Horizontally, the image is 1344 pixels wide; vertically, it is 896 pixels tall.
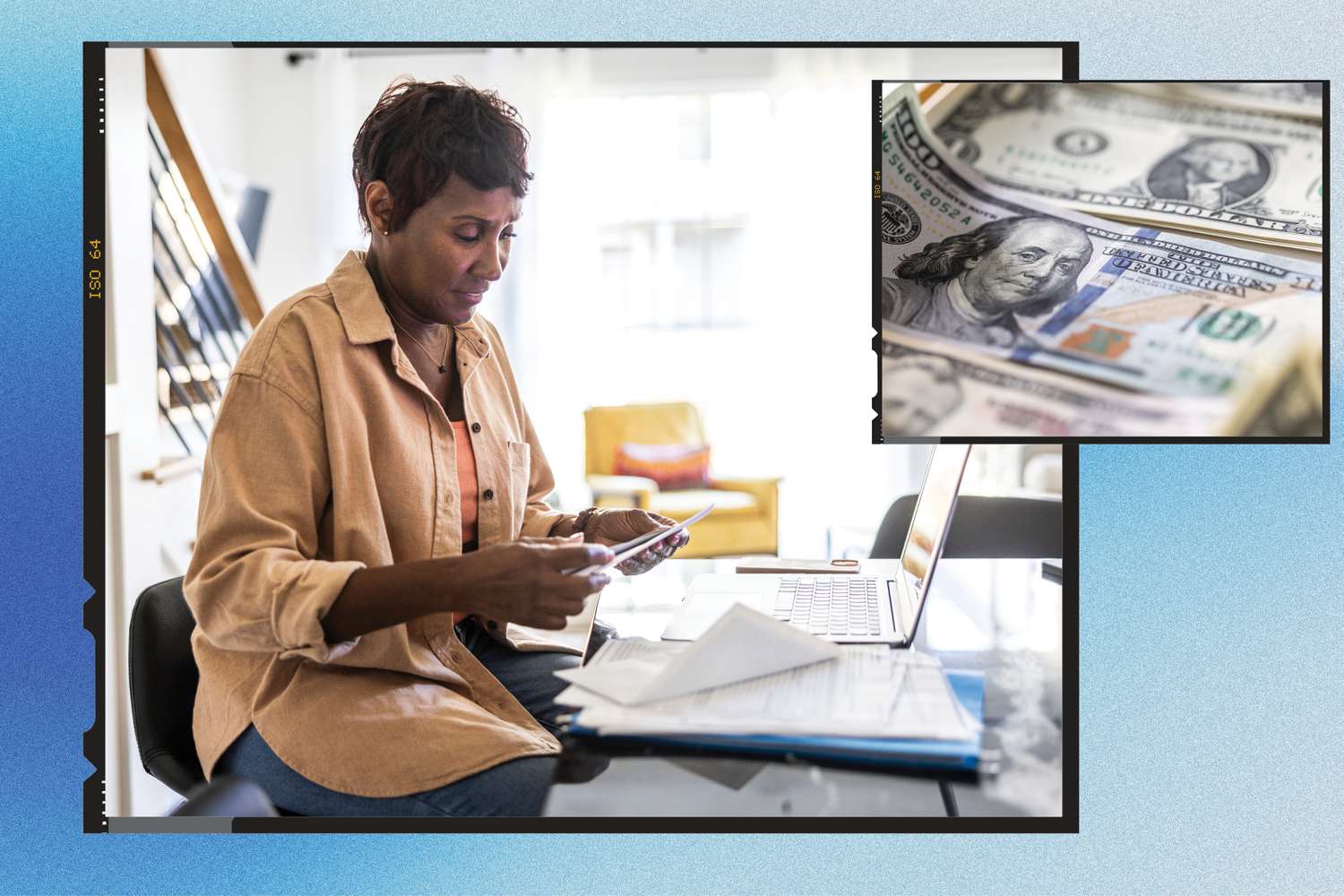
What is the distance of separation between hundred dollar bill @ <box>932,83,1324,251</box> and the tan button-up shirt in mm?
734

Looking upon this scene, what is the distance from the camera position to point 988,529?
5.17ft

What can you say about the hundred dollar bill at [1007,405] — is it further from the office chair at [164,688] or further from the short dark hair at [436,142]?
the office chair at [164,688]

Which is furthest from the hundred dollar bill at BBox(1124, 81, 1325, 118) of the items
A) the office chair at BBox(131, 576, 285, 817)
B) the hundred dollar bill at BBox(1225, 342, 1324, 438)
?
the office chair at BBox(131, 576, 285, 817)

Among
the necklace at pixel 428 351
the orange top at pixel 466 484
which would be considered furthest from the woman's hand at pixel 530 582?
the necklace at pixel 428 351

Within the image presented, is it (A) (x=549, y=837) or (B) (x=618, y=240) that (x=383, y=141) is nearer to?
(A) (x=549, y=837)

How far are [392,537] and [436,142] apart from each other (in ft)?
1.47

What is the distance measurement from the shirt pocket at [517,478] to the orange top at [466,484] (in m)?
0.07

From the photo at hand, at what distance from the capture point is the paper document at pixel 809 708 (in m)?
0.92

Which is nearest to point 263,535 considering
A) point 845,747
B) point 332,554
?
point 332,554

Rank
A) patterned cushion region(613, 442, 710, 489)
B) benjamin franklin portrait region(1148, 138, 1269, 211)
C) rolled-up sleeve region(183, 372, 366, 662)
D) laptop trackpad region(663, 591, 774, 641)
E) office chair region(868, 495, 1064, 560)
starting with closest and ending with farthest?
rolled-up sleeve region(183, 372, 366, 662)
laptop trackpad region(663, 591, 774, 641)
benjamin franklin portrait region(1148, 138, 1269, 211)
office chair region(868, 495, 1064, 560)
patterned cushion region(613, 442, 710, 489)

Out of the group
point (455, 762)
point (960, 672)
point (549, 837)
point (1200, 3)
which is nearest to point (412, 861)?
point (549, 837)

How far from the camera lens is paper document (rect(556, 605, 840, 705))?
0.98 m

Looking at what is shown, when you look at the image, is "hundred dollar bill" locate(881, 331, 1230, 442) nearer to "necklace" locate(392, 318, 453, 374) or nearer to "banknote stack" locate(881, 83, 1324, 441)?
"banknote stack" locate(881, 83, 1324, 441)

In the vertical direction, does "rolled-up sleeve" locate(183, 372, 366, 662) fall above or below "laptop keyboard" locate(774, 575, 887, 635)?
above
